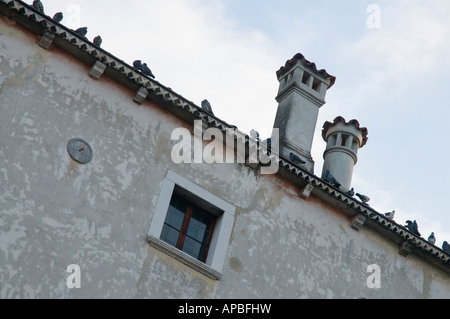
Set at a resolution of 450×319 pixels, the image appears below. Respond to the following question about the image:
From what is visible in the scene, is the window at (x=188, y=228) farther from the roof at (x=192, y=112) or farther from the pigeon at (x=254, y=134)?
the pigeon at (x=254, y=134)

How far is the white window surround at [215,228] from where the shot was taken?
44.5ft

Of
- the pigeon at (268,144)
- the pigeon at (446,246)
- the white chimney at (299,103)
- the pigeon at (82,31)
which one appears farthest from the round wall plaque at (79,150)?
the pigeon at (446,246)

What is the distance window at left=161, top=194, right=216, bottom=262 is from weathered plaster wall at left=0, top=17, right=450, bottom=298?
0.45 meters

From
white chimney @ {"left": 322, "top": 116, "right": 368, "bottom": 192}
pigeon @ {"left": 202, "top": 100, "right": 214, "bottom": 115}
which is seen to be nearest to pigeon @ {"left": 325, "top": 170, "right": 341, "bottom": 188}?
white chimney @ {"left": 322, "top": 116, "right": 368, "bottom": 192}

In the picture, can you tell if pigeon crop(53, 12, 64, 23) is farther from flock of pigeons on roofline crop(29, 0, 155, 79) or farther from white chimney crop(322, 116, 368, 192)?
white chimney crop(322, 116, 368, 192)

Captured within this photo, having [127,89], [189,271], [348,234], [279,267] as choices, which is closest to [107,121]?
[127,89]

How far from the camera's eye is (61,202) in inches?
508

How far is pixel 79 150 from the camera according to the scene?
13547 millimetres

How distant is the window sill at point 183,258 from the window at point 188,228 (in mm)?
403

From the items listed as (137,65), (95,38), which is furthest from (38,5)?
(137,65)

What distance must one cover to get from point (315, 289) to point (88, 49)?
5.91m
